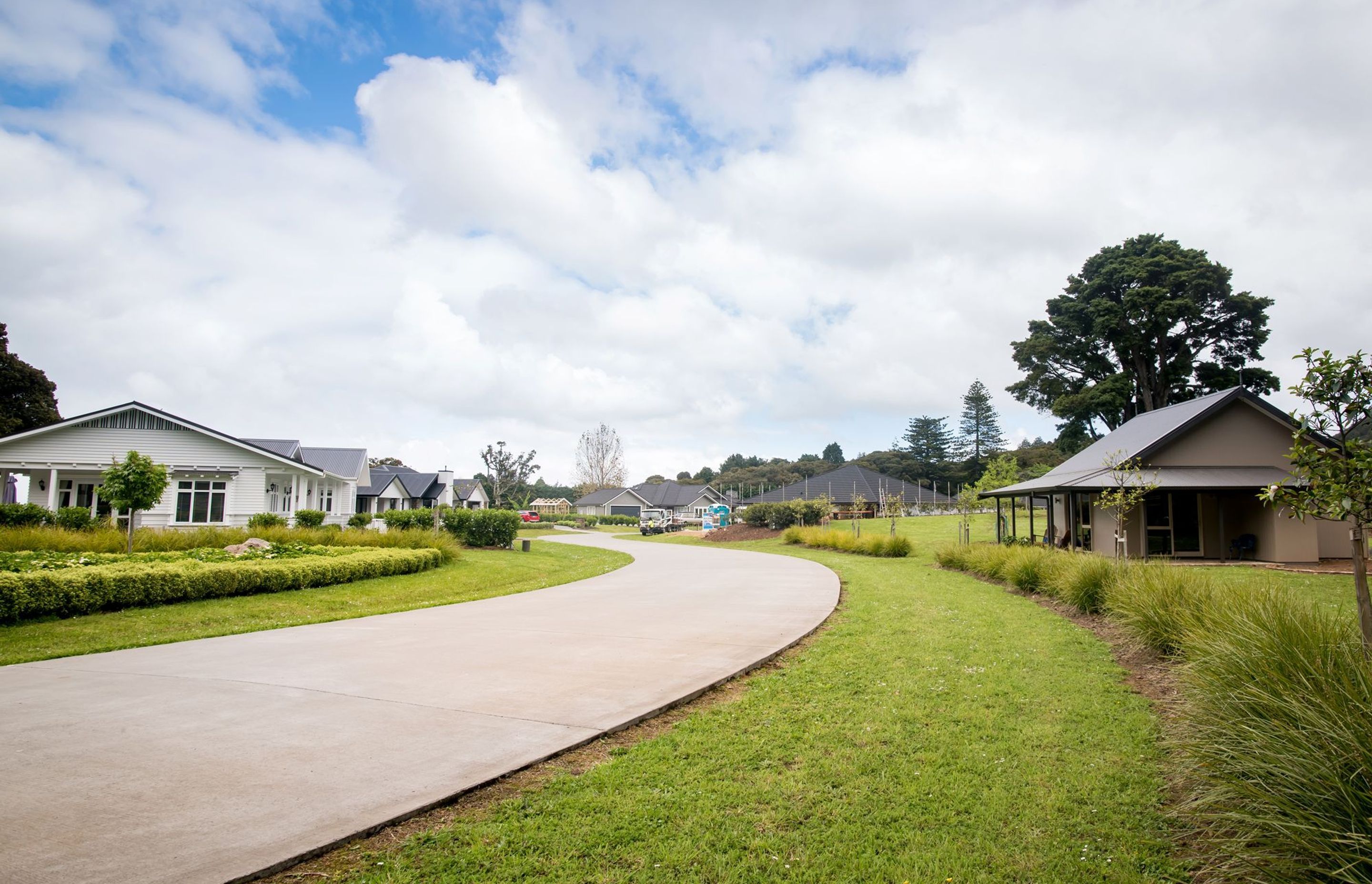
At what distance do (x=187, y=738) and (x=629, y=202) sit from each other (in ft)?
48.4

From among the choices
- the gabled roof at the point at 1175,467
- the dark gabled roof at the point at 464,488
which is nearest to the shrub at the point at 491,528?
the gabled roof at the point at 1175,467

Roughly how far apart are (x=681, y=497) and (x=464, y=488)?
77.4 feet

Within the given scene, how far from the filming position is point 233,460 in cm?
2656

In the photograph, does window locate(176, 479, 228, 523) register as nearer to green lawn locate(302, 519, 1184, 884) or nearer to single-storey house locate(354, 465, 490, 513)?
single-storey house locate(354, 465, 490, 513)

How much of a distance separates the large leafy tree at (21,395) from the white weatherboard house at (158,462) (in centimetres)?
1250

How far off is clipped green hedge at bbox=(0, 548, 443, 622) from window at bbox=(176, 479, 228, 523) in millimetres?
15833

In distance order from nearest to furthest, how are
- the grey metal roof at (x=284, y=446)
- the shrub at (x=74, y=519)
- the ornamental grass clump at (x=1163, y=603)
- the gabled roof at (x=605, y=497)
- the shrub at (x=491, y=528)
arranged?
the ornamental grass clump at (x=1163, y=603)
the shrub at (x=74, y=519)
the shrub at (x=491, y=528)
the grey metal roof at (x=284, y=446)
the gabled roof at (x=605, y=497)

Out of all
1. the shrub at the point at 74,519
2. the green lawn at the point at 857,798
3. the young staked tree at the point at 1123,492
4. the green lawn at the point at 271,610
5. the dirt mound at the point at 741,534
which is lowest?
the dirt mound at the point at 741,534

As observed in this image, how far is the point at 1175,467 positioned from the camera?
1967cm

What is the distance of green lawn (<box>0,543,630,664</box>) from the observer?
8203mm

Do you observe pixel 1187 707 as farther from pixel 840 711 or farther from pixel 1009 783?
pixel 840 711

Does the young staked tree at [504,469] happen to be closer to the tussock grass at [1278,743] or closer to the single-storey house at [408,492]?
the single-storey house at [408,492]

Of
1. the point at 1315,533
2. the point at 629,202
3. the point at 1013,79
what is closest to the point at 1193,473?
the point at 1315,533

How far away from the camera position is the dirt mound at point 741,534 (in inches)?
1340
